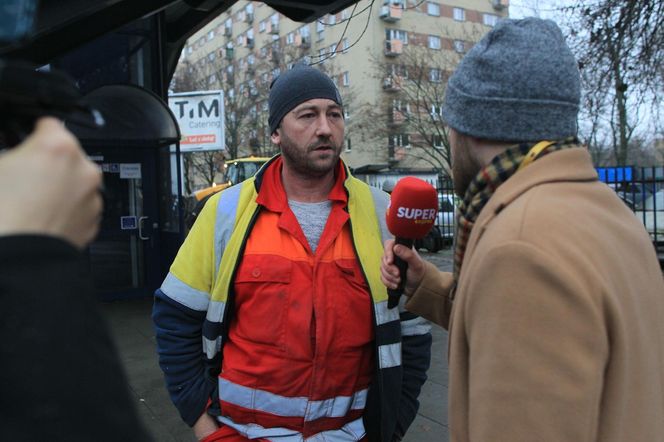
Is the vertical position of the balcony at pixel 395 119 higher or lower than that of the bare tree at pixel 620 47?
higher

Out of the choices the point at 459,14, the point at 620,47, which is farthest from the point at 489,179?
the point at 459,14

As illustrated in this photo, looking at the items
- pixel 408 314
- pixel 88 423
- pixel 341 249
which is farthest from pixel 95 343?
pixel 408 314

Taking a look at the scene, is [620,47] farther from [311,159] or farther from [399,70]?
[399,70]

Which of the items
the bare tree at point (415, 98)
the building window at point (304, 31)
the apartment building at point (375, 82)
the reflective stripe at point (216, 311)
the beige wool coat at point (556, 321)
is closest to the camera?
the beige wool coat at point (556, 321)

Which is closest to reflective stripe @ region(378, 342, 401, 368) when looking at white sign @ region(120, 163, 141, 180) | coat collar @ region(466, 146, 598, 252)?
coat collar @ region(466, 146, 598, 252)

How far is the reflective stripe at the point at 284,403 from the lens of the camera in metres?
2.26

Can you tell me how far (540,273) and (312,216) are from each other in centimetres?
140

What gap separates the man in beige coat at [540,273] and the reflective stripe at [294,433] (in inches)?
36.8

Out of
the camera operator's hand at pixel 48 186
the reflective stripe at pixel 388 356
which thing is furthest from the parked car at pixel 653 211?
the camera operator's hand at pixel 48 186

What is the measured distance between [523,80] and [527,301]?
0.55m

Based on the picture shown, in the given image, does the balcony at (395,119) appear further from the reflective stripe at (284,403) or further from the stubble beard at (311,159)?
the reflective stripe at (284,403)

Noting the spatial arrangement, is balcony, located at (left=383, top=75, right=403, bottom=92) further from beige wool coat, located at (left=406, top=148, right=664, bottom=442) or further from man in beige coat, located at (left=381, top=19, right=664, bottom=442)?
beige wool coat, located at (left=406, top=148, right=664, bottom=442)

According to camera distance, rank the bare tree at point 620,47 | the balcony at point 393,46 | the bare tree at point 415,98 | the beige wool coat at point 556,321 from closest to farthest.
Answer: the beige wool coat at point 556,321 < the bare tree at point 620,47 < the bare tree at point 415,98 < the balcony at point 393,46

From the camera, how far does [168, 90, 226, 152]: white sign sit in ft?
46.6
